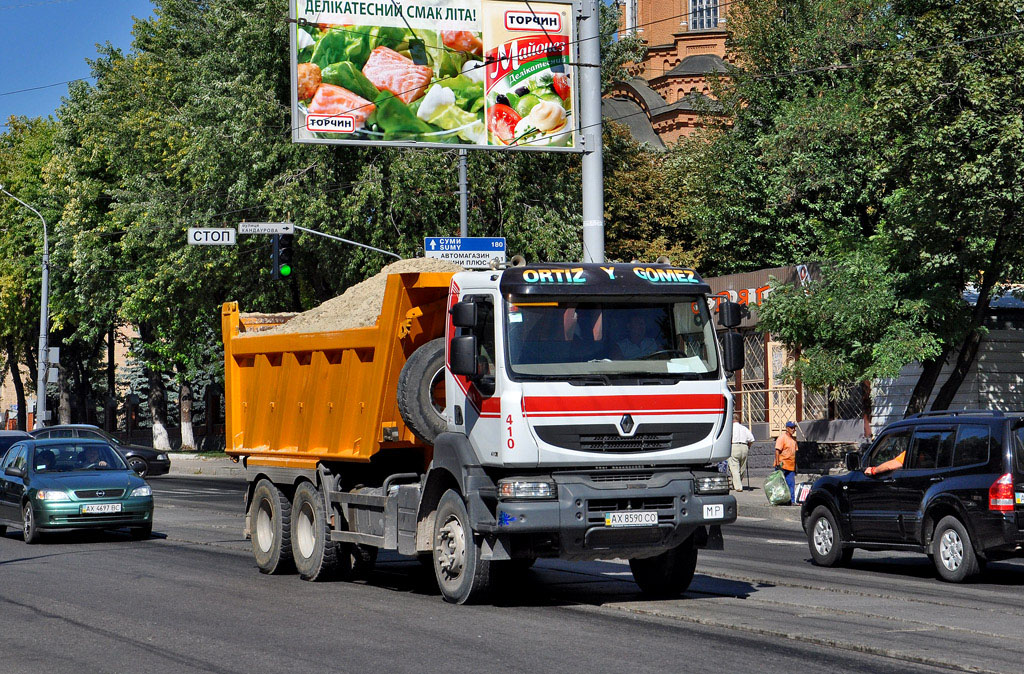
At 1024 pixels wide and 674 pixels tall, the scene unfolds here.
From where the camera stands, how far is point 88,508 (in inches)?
732

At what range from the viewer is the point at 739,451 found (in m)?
27.5

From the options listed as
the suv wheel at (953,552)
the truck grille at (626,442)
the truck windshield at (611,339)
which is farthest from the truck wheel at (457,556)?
the suv wheel at (953,552)

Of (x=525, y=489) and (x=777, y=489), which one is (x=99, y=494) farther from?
(x=777, y=489)

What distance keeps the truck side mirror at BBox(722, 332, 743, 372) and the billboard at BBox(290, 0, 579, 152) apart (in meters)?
11.9

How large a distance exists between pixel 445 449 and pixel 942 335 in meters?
17.3

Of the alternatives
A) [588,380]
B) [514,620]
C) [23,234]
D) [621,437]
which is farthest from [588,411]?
[23,234]

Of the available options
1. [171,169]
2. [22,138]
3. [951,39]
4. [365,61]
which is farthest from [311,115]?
[22,138]

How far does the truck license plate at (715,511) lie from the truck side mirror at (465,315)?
241 cm

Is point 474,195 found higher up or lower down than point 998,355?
higher up

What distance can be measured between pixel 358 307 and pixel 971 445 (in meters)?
6.43

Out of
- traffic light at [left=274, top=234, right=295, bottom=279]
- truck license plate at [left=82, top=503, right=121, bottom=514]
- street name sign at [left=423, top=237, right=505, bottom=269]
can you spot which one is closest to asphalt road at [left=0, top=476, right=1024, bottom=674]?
truck license plate at [left=82, top=503, right=121, bottom=514]

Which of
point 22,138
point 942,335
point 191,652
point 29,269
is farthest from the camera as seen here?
point 22,138

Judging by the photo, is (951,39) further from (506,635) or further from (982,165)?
(506,635)

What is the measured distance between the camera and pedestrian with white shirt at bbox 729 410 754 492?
27.4 m
